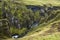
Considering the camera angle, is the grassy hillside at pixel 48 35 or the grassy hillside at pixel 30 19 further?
the grassy hillside at pixel 30 19

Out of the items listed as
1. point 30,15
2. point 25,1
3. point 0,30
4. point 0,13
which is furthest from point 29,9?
point 0,30

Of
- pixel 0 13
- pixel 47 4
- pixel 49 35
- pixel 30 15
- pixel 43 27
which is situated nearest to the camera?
pixel 49 35

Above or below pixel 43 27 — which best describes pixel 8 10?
above

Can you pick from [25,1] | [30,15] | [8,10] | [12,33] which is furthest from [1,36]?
[25,1]

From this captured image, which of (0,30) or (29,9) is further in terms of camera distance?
(29,9)

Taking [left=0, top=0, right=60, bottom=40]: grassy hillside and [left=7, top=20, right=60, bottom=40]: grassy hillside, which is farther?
[left=0, top=0, right=60, bottom=40]: grassy hillside

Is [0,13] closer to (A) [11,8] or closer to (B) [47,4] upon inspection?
(A) [11,8]

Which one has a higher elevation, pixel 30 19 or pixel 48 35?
pixel 48 35

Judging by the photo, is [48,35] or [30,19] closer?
[48,35]

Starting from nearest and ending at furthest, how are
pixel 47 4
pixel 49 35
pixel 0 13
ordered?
pixel 49 35, pixel 0 13, pixel 47 4
